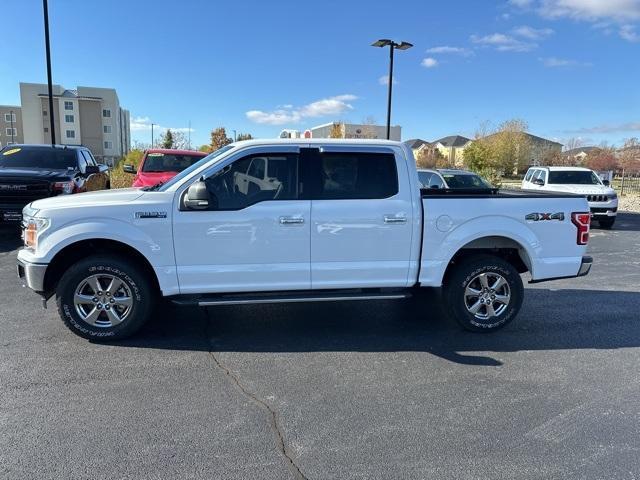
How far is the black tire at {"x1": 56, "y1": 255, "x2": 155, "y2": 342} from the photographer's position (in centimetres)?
451

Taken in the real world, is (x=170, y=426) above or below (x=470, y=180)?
below

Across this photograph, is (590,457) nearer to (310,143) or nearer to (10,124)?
(310,143)

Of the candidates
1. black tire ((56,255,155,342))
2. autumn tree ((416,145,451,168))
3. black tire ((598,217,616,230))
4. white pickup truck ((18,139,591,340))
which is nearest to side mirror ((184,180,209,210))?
white pickup truck ((18,139,591,340))

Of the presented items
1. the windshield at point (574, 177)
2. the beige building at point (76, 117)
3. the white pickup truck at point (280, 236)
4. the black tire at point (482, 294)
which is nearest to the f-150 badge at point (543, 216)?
the white pickup truck at point (280, 236)

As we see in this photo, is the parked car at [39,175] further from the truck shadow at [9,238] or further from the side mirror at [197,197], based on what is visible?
the side mirror at [197,197]

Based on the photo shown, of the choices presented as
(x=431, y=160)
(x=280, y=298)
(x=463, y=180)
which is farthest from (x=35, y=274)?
(x=431, y=160)

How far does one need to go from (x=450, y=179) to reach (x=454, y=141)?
93.5 metres

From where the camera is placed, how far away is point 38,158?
36.3 ft

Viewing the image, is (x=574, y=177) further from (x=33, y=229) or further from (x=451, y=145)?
(x=451, y=145)

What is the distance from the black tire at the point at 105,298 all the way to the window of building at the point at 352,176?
192 cm

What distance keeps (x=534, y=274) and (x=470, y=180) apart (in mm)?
9197

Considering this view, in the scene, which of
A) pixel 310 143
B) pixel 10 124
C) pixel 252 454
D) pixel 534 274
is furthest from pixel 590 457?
pixel 10 124

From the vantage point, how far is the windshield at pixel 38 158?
1088 cm

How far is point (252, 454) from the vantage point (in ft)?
9.59
